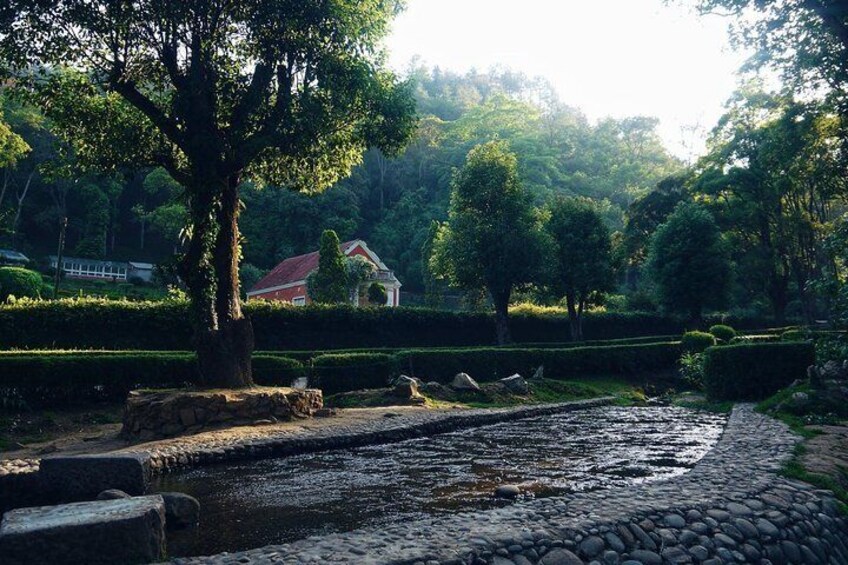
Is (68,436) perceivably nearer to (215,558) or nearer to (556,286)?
(215,558)

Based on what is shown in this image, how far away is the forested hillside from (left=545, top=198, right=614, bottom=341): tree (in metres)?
15.8

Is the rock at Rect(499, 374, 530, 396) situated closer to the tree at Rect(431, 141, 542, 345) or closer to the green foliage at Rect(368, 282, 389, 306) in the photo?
the tree at Rect(431, 141, 542, 345)

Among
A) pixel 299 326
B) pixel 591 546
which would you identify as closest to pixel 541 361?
pixel 299 326

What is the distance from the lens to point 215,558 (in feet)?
17.7

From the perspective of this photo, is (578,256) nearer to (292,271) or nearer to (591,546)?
(292,271)

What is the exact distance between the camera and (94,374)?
52.1ft

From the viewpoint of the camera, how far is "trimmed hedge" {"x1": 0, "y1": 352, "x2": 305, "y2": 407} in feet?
48.3

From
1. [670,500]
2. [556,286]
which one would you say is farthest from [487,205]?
[670,500]

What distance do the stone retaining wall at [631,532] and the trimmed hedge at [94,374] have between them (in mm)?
11855

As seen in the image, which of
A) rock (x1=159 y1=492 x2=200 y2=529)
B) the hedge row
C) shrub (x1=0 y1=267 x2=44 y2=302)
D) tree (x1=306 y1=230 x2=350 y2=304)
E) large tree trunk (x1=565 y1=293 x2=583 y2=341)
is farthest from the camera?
tree (x1=306 y1=230 x2=350 y2=304)

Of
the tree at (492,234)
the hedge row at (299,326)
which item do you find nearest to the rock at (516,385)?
the hedge row at (299,326)

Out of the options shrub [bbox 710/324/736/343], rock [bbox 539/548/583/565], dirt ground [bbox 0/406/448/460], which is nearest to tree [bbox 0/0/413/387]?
dirt ground [bbox 0/406/448/460]

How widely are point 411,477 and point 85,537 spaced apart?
17.4ft

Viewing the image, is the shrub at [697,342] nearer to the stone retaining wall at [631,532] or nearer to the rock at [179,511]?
the stone retaining wall at [631,532]
